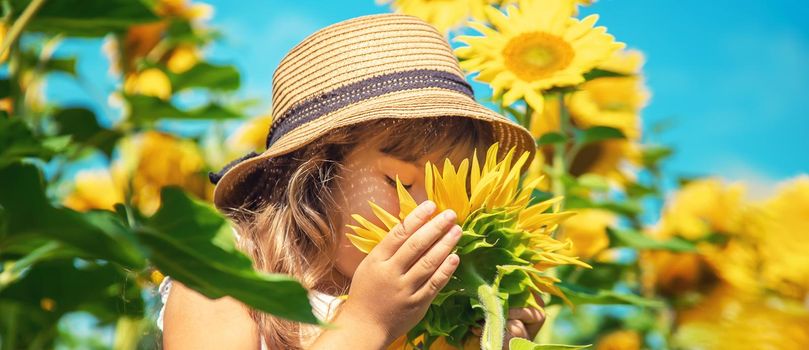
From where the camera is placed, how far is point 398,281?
970 mm

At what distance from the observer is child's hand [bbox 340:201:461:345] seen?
0.94 meters

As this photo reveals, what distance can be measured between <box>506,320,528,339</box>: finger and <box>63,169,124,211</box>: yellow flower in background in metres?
1.39

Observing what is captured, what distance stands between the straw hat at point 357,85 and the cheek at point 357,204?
0.07 meters

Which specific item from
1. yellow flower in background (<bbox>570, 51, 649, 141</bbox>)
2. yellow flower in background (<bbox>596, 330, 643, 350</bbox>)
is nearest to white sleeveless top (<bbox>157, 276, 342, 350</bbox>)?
yellow flower in background (<bbox>570, 51, 649, 141</bbox>)

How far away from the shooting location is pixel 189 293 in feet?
3.71

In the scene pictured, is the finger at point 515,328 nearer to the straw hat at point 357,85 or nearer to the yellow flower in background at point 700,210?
the straw hat at point 357,85

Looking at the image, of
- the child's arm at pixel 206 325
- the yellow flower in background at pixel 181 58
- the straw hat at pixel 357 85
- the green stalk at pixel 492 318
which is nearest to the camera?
the green stalk at pixel 492 318

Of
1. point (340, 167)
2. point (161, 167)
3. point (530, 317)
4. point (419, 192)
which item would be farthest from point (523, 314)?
point (161, 167)

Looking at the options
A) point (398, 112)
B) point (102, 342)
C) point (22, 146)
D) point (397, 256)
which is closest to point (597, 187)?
point (398, 112)

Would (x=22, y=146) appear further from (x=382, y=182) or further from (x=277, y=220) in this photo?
(x=382, y=182)

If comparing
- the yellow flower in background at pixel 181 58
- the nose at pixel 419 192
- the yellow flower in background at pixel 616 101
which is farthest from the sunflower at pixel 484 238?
the yellow flower in background at pixel 181 58

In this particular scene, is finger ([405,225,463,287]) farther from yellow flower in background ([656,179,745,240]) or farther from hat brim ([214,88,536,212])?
yellow flower in background ([656,179,745,240])

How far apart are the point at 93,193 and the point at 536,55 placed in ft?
4.58

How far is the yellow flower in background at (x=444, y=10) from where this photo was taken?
148 cm
